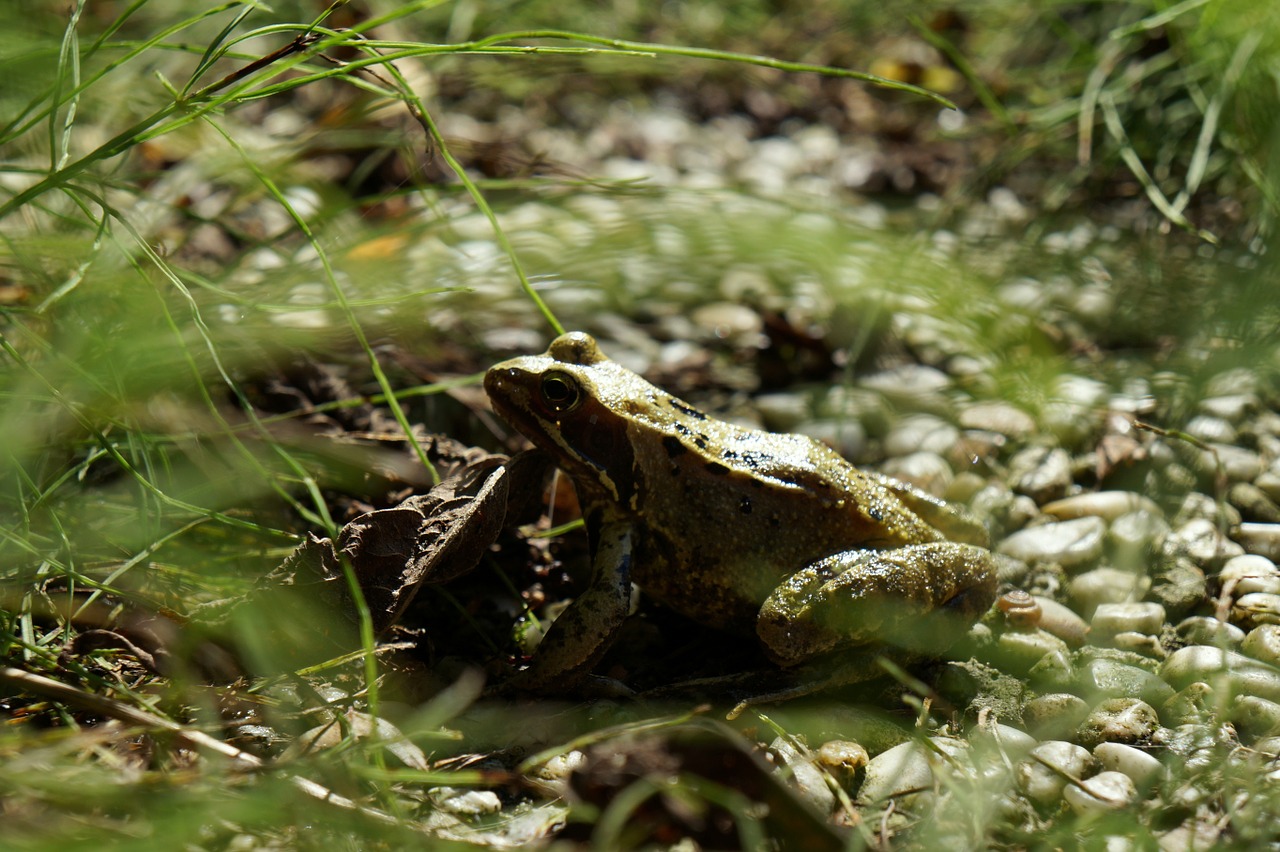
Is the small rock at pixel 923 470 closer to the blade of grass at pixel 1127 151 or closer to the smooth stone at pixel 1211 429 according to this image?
the smooth stone at pixel 1211 429

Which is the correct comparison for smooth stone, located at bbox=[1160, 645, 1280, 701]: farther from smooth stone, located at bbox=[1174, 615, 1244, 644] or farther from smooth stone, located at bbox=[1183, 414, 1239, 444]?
smooth stone, located at bbox=[1183, 414, 1239, 444]

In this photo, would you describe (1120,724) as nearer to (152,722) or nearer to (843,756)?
(843,756)

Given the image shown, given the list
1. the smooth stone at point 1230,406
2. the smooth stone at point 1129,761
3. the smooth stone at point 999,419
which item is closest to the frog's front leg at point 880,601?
the smooth stone at point 1129,761

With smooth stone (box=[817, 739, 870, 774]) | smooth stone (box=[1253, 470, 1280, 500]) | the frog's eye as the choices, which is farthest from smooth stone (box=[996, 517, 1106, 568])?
the frog's eye

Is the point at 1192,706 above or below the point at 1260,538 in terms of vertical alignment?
below

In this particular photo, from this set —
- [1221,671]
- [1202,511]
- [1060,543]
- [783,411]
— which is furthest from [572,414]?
[1202,511]

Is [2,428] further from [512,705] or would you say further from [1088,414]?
[1088,414]
